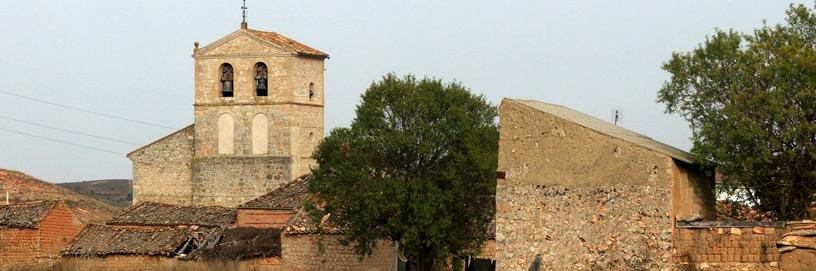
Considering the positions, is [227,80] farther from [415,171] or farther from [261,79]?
[415,171]

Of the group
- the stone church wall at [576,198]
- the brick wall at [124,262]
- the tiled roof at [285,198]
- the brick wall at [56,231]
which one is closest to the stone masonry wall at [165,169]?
the brick wall at [56,231]

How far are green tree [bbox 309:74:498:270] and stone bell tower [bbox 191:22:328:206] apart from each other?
69.3ft

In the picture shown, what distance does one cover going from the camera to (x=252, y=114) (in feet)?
193

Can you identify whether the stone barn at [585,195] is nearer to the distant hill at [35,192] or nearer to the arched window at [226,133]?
the distant hill at [35,192]

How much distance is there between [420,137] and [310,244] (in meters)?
5.94

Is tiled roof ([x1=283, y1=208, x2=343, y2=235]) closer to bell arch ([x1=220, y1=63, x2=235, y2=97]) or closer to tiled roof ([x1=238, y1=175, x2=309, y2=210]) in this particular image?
tiled roof ([x1=238, y1=175, x2=309, y2=210])

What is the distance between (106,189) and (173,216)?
222 ft

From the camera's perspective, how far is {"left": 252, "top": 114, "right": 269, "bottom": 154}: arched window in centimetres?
5875

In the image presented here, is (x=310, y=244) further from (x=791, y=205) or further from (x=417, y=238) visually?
(x=791, y=205)

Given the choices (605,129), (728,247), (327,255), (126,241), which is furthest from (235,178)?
(728,247)

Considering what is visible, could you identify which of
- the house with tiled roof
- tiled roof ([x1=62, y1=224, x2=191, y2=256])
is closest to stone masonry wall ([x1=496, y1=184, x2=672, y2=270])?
the house with tiled roof

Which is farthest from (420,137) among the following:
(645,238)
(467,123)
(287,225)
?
(645,238)

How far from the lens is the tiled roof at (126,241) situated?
145 ft

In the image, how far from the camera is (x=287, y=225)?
4112 centimetres
